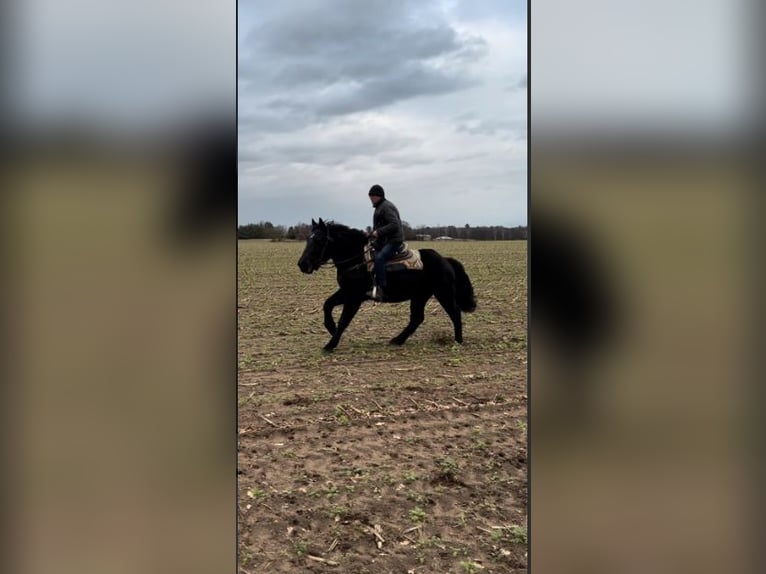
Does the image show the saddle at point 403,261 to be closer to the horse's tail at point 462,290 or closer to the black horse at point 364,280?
the black horse at point 364,280

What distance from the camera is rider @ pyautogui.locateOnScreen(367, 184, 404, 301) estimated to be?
5.07 meters

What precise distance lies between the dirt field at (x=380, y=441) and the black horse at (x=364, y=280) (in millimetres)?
206

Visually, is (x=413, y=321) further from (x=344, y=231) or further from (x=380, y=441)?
(x=380, y=441)

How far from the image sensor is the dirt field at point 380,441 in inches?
100

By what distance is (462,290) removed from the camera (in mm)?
5957

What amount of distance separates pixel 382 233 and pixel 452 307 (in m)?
1.25

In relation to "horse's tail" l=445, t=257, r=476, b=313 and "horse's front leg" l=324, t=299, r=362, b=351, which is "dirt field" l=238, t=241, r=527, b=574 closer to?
"horse's front leg" l=324, t=299, r=362, b=351
